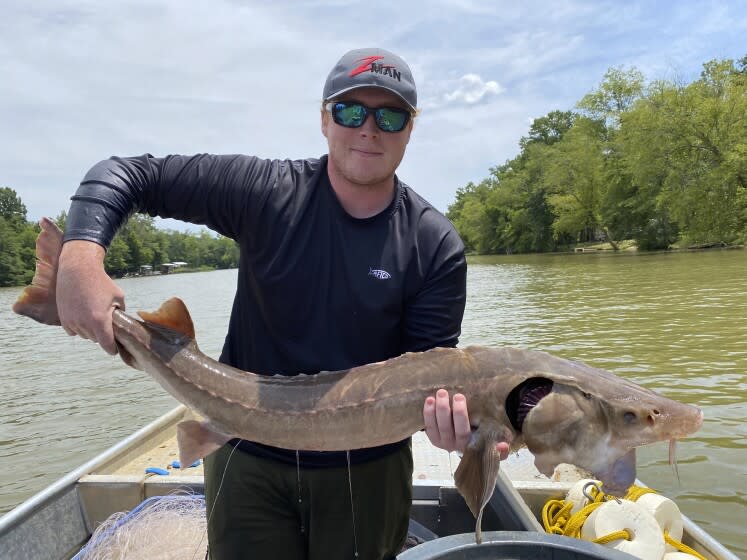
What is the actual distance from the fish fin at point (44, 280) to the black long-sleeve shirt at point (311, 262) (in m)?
0.29

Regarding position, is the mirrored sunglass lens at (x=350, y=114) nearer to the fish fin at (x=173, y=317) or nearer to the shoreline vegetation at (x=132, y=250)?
the fish fin at (x=173, y=317)

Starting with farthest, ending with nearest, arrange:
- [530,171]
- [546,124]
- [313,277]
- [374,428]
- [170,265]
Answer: [170,265], [546,124], [530,171], [313,277], [374,428]

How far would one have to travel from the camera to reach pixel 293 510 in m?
2.46

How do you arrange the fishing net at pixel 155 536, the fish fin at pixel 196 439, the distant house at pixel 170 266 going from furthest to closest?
the distant house at pixel 170 266, the fishing net at pixel 155 536, the fish fin at pixel 196 439

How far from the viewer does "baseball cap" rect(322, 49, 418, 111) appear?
2439 millimetres

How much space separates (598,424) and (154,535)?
2.99m

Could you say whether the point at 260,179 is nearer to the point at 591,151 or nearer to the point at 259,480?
the point at 259,480

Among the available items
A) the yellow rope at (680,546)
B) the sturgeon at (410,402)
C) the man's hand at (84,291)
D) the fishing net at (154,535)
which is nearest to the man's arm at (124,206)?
the man's hand at (84,291)

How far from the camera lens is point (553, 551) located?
8.60 feet

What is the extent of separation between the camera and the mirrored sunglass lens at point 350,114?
248 centimetres

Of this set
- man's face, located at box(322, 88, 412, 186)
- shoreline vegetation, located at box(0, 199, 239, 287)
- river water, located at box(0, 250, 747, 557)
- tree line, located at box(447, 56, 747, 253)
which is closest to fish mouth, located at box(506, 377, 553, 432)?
man's face, located at box(322, 88, 412, 186)

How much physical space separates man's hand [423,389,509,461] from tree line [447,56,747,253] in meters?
37.8

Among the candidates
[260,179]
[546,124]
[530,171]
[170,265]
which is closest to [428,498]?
[260,179]

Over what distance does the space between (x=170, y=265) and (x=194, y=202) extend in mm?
121773
